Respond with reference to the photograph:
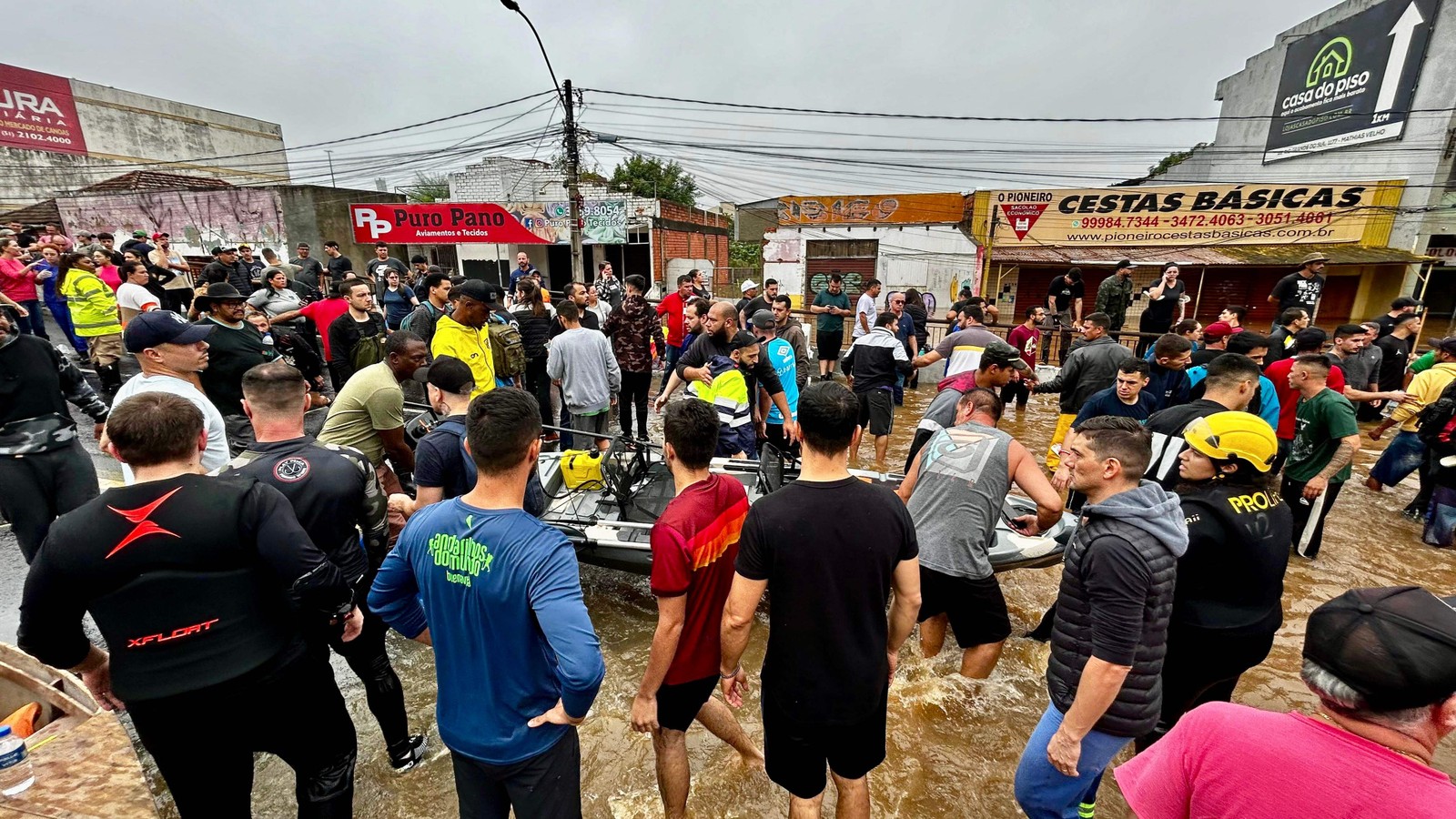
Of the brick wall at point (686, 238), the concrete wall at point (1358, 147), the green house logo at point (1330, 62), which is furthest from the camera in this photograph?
the brick wall at point (686, 238)

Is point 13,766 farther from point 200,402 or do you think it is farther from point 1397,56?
point 1397,56

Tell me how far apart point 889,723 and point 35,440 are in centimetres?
512

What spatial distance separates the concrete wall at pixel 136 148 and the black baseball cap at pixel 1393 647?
4336 centimetres

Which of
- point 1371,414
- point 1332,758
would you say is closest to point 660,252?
point 1371,414

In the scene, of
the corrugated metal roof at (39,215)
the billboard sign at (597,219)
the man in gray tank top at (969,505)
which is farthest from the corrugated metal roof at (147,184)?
the man in gray tank top at (969,505)

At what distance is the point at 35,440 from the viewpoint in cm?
324

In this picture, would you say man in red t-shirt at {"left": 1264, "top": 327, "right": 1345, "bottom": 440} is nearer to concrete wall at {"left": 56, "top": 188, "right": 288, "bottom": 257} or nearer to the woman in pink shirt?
the woman in pink shirt

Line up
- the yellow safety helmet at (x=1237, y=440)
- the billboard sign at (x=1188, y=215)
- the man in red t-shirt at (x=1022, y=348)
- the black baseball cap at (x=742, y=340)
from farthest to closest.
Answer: the billboard sign at (x=1188, y=215)
the man in red t-shirt at (x=1022, y=348)
the black baseball cap at (x=742, y=340)
the yellow safety helmet at (x=1237, y=440)

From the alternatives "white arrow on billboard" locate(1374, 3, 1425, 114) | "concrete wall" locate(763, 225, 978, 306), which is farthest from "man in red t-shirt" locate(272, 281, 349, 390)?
"white arrow on billboard" locate(1374, 3, 1425, 114)

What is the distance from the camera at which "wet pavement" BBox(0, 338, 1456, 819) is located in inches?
110

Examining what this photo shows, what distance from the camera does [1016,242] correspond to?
800 inches

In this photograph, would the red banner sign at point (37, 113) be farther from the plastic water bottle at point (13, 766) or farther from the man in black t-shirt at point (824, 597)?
the man in black t-shirt at point (824, 597)

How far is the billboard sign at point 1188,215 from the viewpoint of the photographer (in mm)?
18156

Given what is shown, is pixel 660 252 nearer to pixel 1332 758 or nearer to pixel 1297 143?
pixel 1332 758
